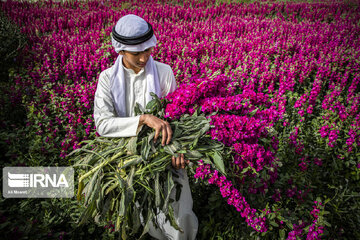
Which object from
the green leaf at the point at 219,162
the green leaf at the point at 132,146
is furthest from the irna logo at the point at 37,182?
the green leaf at the point at 219,162

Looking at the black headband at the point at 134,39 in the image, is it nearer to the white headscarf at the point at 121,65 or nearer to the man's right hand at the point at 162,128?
the white headscarf at the point at 121,65

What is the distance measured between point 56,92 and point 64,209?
1.96 meters

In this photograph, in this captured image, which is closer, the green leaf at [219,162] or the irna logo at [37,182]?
the green leaf at [219,162]

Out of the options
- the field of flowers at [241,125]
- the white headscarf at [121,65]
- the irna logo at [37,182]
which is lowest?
the irna logo at [37,182]

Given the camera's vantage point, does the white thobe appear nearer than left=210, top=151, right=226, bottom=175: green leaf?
No

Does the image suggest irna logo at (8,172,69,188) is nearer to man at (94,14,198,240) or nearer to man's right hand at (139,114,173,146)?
man at (94,14,198,240)

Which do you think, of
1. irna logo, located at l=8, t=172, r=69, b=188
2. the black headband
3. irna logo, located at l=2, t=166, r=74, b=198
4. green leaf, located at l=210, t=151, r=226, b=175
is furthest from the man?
irna logo, located at l=8, t=172, r=69, b=188

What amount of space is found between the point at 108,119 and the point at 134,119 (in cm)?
23

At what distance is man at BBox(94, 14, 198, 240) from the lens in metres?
1.51

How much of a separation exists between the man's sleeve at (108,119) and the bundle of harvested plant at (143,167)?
0.26 feet

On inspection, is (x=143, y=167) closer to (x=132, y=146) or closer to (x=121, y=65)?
(x=132, y=146)

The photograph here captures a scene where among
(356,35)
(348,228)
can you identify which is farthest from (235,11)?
(348,228)

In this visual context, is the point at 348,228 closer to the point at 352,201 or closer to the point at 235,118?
the point at 352,201

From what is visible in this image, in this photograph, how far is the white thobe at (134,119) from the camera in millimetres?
1560
